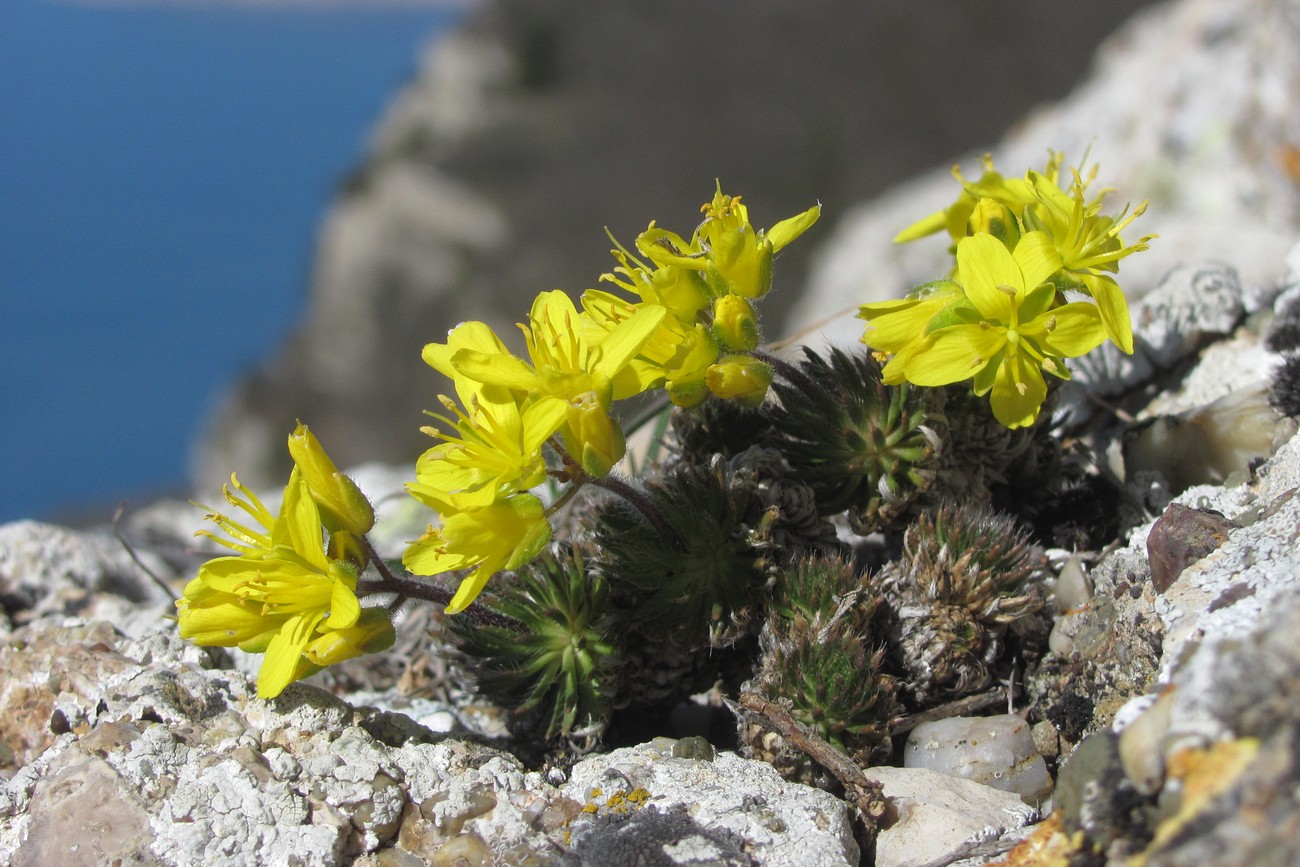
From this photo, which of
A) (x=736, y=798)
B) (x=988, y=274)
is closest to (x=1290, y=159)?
(x=988, y=274)

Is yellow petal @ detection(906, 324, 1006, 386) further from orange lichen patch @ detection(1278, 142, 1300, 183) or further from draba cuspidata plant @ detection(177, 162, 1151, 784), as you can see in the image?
orange lichen patch @ detection(1278, 142, 1300, 183)

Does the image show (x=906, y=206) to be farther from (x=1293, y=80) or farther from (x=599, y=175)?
(x=599, y=175)

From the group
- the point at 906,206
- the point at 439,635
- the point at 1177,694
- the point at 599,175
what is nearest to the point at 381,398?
the point at 599,175

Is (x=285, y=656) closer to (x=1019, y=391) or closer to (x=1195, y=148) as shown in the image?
(x=1019, y=391)

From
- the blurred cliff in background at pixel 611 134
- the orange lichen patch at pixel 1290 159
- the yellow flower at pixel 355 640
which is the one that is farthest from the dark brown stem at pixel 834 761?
the blurred cliff in background at pixel 611 134

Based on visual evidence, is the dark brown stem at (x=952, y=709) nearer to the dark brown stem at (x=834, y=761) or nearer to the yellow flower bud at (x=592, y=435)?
the dark brown stem at (x=834, y=761)
